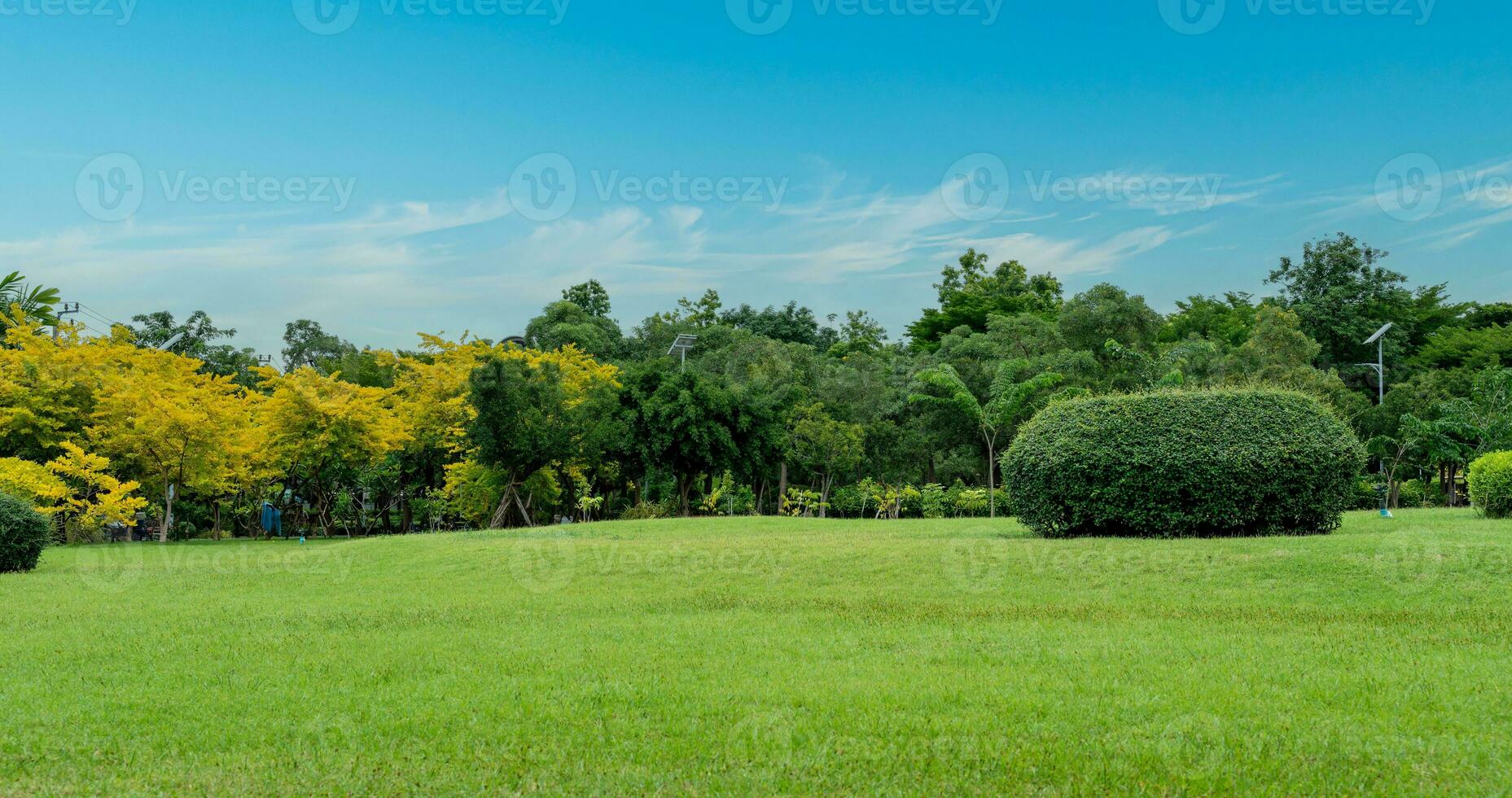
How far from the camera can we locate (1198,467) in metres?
13.1

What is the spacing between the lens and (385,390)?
84.9 feet

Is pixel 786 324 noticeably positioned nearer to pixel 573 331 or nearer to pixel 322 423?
pixel 573 331

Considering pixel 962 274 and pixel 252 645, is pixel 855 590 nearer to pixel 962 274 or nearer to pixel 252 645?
pixel 252 645

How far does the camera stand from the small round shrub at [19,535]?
1481 centimetres

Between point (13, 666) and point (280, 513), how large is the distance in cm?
2266

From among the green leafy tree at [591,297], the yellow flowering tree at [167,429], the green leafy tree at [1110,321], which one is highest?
the green leafy tree at [591,297]

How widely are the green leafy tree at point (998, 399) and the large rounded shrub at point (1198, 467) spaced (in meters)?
13.0

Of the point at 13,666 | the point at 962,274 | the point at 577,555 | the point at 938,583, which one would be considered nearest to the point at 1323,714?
the point at 938,583

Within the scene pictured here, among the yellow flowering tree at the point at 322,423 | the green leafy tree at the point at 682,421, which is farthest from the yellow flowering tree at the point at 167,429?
the green leafy tree at the point at 682,421

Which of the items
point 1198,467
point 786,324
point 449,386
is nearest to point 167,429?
point 449,386

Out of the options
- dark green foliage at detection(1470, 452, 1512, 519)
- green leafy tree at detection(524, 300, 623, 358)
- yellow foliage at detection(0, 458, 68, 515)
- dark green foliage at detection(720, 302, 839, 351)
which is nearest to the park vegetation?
yellow foliage at detection(0, 458, 68, 515)

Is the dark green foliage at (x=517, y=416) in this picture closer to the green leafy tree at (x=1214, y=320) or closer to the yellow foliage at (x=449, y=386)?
the yellow foliage at (x=449, y=386)

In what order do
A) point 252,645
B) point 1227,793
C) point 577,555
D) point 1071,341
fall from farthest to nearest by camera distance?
point 1071,341, point 577,555, point 252,645, point 1227,793

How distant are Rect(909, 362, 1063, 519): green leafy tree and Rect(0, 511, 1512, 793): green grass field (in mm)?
15025
